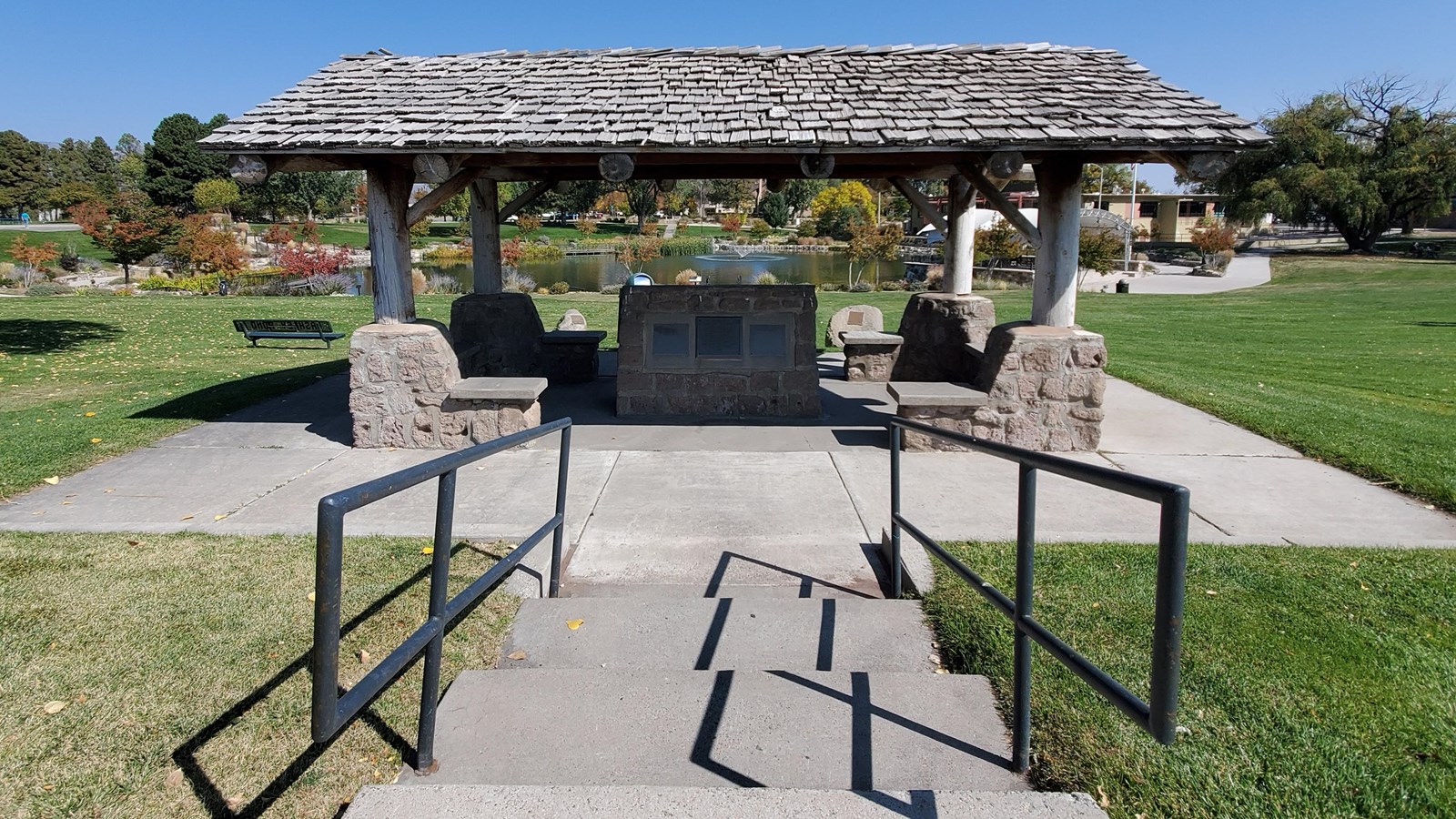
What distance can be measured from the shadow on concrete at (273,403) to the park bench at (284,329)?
9.44ft

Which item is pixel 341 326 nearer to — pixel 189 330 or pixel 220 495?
pixel 189 330

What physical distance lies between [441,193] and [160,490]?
10.8 ft

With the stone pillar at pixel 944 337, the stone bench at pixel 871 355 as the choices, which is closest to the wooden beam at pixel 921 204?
the stone pillar at pixel 944 337

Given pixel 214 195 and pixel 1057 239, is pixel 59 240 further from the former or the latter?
pixel 1057 239

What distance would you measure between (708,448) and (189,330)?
539 inches

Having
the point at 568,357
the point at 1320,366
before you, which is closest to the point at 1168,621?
the point at 568,357

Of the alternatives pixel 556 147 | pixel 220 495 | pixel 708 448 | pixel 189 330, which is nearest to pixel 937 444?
pixel 708 448

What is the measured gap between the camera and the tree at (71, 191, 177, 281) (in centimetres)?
2934

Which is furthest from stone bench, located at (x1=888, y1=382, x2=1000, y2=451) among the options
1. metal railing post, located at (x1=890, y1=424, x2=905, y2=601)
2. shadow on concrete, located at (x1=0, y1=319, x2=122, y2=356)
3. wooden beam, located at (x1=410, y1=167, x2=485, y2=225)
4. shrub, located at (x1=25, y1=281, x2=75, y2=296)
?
shrub, located at (x1=25, y1=281, x2=75, y2=296)

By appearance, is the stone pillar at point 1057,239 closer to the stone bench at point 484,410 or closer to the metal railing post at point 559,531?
the stone bench at point 484,410

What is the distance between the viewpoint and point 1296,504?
18.1ft

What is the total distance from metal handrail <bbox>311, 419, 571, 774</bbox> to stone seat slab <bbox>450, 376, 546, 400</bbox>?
4185 mm

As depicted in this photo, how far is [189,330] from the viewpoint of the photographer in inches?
619

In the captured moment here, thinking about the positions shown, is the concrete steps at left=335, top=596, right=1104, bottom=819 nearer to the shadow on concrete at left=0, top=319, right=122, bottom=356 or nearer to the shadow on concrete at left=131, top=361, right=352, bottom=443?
the shadow on concrete at left=131, top=361, right=352, bottom=443
